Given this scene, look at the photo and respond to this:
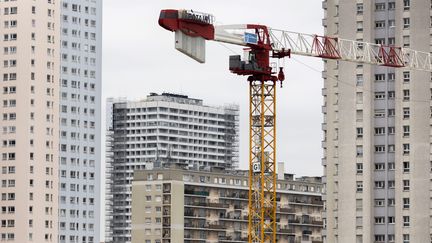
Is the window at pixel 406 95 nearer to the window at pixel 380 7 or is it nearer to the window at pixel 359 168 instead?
the window at pixel 359 168

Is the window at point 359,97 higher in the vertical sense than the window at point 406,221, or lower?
higher

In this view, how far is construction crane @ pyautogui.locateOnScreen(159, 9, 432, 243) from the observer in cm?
14538

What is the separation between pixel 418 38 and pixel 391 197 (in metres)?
20.7

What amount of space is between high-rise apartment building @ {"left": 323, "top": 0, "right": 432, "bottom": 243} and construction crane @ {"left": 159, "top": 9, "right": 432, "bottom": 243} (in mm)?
5801

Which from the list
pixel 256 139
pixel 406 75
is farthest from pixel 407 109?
pixel 256 139

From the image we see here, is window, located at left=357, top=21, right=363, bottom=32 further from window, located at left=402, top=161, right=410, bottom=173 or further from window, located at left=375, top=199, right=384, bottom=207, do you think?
window, located at left=375, top=199, right=384, bottom=207

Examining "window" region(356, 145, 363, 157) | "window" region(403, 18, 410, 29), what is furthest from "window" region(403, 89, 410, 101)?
"window" region(356, 145, 363, 157)

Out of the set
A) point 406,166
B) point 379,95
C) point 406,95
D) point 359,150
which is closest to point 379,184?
point 406,166

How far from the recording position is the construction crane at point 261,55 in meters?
145

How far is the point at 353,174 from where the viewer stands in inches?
7800

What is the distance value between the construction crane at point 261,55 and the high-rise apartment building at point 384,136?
5.80m

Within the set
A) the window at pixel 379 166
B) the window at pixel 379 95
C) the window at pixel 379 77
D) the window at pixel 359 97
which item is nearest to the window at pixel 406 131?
the window at pixel 379 166

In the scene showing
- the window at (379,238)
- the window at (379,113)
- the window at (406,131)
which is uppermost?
the window at (379,113)

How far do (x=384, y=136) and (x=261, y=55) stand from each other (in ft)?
140
